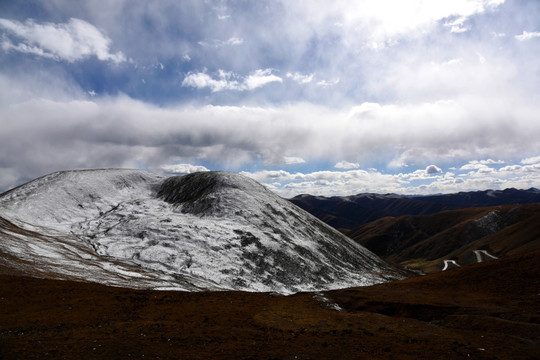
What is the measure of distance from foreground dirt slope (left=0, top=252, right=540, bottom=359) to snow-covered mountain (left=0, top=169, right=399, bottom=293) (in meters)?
23.0

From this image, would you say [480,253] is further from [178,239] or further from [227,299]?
[227,299]

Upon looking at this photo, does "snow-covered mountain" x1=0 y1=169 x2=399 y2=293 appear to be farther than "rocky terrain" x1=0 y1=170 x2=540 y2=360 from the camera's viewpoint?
Yes

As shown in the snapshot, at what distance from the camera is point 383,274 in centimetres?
10269

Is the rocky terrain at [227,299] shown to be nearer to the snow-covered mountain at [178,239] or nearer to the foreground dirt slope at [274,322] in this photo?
the foreground dirt slope at [274,322]

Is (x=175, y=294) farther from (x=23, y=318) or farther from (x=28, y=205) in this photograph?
(x=28, y=205)

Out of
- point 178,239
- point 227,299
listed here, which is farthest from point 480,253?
point 227,299

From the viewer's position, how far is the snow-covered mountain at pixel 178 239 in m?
61.7

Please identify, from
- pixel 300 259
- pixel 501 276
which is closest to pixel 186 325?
pixel 501 276

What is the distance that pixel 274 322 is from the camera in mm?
24812

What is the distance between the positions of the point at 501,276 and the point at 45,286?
170ft

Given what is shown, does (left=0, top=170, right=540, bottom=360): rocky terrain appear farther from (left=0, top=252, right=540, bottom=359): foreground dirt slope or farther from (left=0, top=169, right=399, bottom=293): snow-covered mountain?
(left=0, top=169, right=399, bottom=293): snow-covered mountain

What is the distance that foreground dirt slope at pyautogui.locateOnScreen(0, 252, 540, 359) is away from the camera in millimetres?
18547

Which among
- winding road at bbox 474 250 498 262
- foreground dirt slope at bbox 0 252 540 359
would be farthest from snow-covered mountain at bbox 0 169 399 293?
winding road at bbox 474 250 498 262

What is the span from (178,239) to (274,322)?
6254 centimetres
